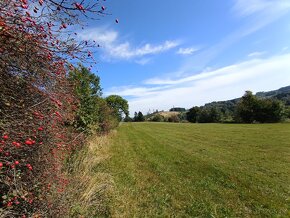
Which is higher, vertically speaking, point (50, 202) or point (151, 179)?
point (50, 202)

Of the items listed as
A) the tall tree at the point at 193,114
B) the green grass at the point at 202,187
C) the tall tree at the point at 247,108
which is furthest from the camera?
the tall tree at the point at 193,114

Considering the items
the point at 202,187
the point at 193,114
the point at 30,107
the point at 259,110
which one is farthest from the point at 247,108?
the point at 30,107

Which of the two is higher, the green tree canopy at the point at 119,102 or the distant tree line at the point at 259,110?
the green tree canopy at the point at 119,102

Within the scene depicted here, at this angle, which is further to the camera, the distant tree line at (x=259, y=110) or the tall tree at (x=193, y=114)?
the tall tree at (x=193, y=114)

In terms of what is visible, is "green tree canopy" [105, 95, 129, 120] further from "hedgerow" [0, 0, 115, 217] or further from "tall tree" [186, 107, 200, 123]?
"hedgerow" [0, 0, 115, 217]

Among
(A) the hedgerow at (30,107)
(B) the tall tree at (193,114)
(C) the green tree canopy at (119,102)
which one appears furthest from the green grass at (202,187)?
(B) the tall tree at (193,114)

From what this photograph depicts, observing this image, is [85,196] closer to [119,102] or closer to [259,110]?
[259,110]

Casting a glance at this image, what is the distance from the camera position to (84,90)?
534 inches

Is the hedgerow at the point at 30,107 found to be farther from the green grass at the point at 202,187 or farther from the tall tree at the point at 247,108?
the tall tree at the point at 247,108

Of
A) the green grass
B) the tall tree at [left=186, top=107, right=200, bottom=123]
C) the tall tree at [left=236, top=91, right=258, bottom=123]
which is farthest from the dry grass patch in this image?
the tall tree at [left=186, top=107, right=200, bottom=123]

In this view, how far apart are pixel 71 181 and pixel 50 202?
1318mm

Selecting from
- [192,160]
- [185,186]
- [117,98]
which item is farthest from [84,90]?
[117,98]

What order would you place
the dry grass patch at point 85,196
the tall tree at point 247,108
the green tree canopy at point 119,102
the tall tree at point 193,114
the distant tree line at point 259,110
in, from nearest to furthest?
1. the dry grass patch at point 85,196
2. the distant tree line at point 259,110
3. the tall tree at point 247,108
4. the green tree canopy at point 119,102
5. the tall tree at point 193,114

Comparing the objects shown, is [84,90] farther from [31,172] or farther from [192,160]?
[31,172]
